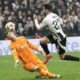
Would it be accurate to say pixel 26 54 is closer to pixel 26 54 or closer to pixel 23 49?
pixel 26 54

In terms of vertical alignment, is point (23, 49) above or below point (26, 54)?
above

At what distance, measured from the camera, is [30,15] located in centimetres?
2620

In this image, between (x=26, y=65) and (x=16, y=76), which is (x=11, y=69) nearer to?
(x=16, y=76)

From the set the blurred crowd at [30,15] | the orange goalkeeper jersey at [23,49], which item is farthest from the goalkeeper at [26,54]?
the blurred crowd at [30,15]

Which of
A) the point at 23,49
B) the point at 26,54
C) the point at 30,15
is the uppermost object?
the point at 23,49

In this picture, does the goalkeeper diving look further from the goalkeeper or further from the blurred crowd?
the blurred crowd

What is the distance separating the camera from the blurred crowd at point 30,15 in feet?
83.2

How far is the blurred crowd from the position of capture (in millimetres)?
25359

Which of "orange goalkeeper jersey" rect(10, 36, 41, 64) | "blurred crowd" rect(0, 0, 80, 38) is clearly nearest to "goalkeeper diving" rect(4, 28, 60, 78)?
"orange goalkeeper jersey" rect(10, 36, 41, 64)

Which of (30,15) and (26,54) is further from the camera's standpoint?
(30,15)

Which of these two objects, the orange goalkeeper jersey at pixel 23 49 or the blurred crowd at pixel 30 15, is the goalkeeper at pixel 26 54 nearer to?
the orange goalkeeper jersey at pixel 23 49

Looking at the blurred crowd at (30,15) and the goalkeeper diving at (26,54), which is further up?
the goalkeeper diving at (26,54)

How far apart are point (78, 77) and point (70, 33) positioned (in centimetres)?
1328

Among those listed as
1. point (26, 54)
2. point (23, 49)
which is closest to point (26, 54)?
point (26, 54)
